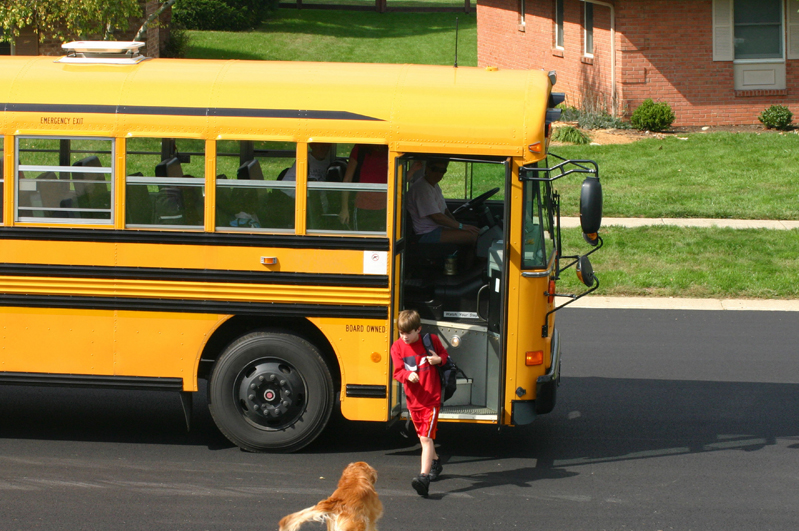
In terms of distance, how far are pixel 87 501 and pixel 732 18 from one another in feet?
63.8

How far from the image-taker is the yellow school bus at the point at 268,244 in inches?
271

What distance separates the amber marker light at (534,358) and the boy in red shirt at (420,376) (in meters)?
0.63

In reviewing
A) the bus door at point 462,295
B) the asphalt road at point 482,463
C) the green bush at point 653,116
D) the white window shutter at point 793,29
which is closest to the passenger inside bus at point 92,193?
the asphalt road at point 482,463

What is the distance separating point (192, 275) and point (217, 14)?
37.8 metres

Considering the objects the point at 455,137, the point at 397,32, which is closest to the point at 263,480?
the point at 455,137

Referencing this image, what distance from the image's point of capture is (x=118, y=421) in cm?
811

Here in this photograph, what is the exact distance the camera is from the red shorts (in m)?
6.65

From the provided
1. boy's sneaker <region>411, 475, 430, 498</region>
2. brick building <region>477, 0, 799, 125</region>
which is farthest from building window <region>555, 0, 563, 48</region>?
boy's sneaker <region>411, 475, 430, 498</region>

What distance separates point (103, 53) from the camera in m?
7.47

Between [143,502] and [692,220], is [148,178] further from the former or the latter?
[692,220]

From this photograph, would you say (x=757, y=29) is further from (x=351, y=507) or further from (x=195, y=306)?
(x=351, y=507)

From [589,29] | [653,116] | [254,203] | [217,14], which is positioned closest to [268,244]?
[254,203]

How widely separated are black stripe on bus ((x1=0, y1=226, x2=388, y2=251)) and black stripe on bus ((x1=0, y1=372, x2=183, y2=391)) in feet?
3.26

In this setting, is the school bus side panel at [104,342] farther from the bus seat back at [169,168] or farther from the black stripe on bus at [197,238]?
the bus seat back at [169,168]
